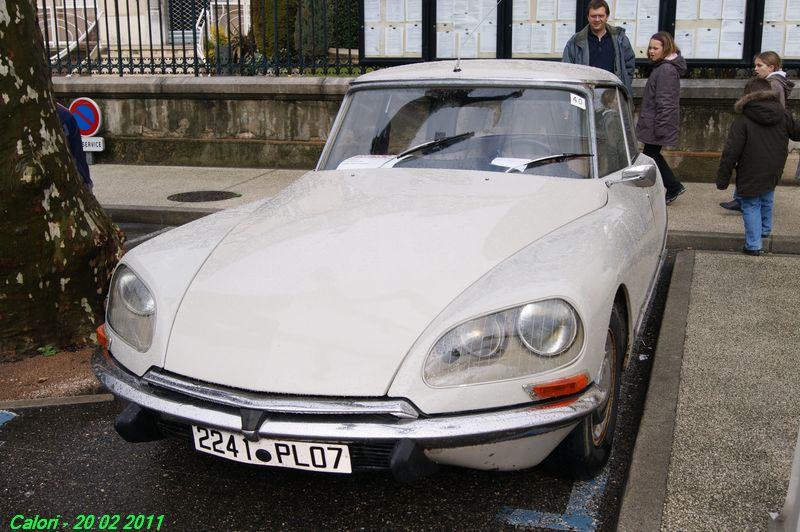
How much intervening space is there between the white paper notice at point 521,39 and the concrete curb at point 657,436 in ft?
19.9

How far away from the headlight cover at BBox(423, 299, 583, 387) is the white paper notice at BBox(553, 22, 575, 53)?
8.15m

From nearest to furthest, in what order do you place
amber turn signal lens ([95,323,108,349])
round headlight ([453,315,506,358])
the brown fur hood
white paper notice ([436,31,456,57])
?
round headlight ([453,315,506,358]) < amber turn signal lens ([95,323,108,349]) < the brown fur hood < white paper notice ([436,31,456,57])

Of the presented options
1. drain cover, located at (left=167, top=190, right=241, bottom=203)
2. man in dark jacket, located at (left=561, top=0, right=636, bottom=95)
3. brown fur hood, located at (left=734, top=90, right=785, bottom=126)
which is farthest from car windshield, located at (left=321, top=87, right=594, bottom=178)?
drain cover, located at (left=167, top=190, right=241, bottom=203)

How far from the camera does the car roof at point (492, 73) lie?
439 centimetres

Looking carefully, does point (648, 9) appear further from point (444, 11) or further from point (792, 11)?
point (444, 11)

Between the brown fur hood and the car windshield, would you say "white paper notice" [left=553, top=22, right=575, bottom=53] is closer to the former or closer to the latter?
the brown fur hood

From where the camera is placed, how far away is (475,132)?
427 centimetres

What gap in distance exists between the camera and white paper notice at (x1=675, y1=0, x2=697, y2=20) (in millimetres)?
10016

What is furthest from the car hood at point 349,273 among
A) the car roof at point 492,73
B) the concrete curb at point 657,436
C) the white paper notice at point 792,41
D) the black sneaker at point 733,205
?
the white paper notice at point 792,41

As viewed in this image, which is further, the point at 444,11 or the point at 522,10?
the point at 444,11

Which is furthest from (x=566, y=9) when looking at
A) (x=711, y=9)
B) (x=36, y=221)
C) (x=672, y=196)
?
(x=36, y=221)

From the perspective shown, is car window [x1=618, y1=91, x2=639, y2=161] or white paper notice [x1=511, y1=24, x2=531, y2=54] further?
white paper notice [x1=511, y1=24, x2=531, y2=54]

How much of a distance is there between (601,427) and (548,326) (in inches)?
31.2

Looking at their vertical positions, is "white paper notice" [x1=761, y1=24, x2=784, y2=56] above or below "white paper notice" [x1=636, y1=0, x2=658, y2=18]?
below
